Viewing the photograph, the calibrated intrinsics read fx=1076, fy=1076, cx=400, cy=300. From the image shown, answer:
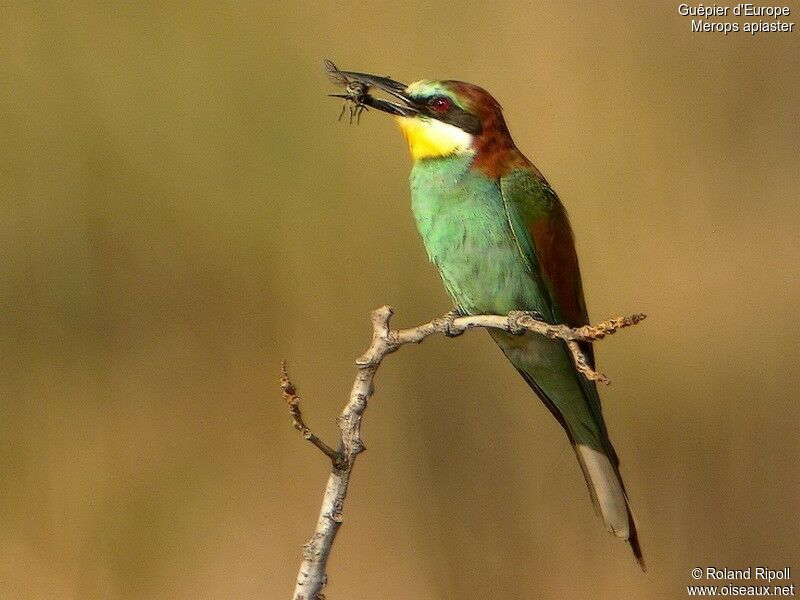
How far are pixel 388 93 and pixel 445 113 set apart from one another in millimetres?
125

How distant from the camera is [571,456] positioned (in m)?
2.60

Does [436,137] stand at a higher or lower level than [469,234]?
higher

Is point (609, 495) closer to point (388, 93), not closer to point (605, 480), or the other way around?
point (605, 480)

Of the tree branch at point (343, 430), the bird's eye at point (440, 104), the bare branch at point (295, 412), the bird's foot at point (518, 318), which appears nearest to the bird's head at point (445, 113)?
the bird's eye at point (440, 104)

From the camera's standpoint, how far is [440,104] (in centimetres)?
211

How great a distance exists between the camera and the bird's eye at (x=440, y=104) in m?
2.11

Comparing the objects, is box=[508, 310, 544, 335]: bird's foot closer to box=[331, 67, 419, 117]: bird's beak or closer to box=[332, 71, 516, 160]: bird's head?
box=[332, 71, 516, 160]: bird's head

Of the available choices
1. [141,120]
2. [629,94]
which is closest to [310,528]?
[141,120]

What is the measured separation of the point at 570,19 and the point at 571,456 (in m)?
1.09

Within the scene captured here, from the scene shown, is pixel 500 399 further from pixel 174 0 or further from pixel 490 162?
pixel 174 0

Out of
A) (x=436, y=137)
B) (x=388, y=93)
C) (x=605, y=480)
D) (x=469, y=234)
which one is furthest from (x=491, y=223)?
(x=605, y=480)

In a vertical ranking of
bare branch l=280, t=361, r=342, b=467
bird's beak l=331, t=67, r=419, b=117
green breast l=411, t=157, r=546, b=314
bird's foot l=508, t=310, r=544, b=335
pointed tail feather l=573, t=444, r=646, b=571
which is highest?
bird's beak l=331, t=67, r=419, b=117

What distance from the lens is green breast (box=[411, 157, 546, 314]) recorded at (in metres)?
2.10

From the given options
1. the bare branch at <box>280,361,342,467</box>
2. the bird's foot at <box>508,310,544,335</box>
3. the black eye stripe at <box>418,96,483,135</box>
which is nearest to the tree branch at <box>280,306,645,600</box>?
the bare branch at <box>280,361,342,467</box>
